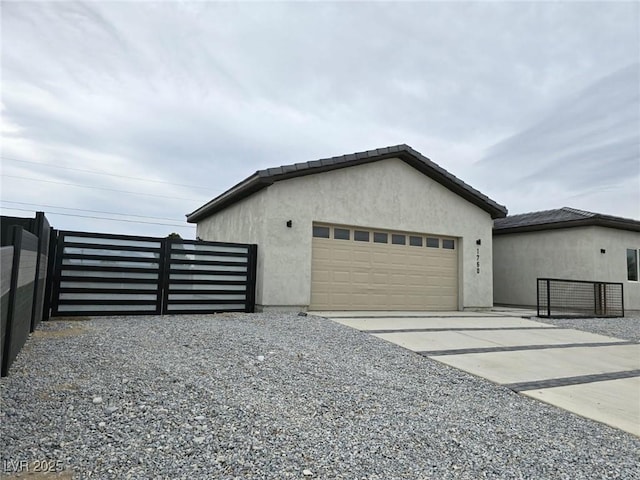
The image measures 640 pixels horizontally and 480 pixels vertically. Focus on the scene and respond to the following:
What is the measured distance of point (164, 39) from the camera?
30.1ft

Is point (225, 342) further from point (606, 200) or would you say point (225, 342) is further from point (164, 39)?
point (606, 200)

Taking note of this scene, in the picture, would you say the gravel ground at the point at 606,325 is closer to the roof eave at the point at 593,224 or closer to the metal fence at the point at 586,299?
the metal fence at the point at 586,299

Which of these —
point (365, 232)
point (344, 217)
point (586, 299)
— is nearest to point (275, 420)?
point (344, 217)

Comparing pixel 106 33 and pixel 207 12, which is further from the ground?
pixel 207 12

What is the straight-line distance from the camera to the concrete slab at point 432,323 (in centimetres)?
776

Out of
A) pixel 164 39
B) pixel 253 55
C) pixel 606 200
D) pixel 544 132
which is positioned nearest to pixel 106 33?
pixel 164 39

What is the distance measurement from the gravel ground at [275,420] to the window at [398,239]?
6292 mm

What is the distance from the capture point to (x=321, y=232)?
1016cm

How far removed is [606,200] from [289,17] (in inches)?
706

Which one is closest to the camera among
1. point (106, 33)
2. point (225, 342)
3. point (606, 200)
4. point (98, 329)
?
point (225, 342)

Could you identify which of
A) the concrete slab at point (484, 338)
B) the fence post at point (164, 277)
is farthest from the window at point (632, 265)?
the fence post at point (164, 277)

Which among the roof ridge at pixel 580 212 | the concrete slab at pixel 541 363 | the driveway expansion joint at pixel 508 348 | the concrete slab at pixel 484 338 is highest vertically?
the roof ridge at pixel 580 212

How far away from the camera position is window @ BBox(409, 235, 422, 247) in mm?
11367

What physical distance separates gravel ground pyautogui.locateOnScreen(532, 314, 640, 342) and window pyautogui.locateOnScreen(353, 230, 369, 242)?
476 cm
